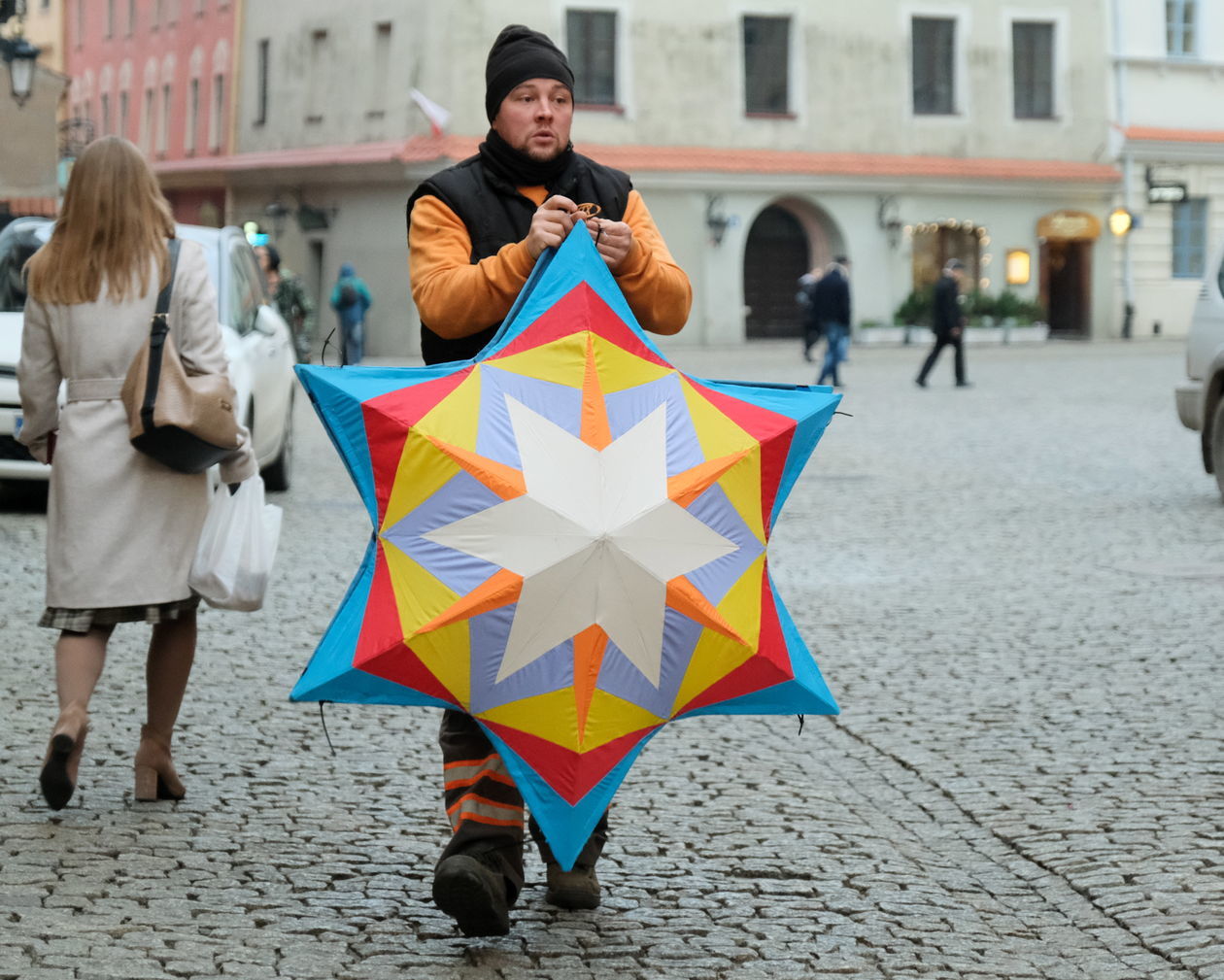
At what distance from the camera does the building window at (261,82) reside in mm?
50094

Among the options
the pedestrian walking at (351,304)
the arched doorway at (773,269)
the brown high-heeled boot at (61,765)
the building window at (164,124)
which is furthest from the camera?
the building window at (164,124)

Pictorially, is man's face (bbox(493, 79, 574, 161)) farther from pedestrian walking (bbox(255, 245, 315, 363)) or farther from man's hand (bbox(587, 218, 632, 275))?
pedestrian walking (bbox(255, 245, 315, 363))

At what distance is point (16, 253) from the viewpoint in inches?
551

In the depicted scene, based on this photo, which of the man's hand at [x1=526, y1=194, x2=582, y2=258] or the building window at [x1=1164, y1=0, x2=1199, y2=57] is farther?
the building window at [x1=1164, y1=0, x2=1199, y2=57]

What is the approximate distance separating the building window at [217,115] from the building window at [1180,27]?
21.7m

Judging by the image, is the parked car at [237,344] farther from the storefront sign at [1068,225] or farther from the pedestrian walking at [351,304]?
the storefront sign at [1068,225]

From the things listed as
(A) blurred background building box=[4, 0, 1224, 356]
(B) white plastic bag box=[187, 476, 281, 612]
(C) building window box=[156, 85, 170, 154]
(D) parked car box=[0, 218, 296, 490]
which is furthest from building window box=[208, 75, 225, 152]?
(B) white plastic bag box=[187, 476, 281, 612]

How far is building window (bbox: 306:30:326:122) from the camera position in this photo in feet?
155

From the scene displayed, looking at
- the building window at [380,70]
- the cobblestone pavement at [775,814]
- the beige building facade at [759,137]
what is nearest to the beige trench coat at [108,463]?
A: the cobblestone pavement at [775,814]

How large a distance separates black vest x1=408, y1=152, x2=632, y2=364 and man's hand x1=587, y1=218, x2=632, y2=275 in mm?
190

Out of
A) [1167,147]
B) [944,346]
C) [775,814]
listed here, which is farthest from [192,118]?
[775,814]

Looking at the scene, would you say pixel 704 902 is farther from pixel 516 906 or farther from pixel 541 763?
pixel 541 763

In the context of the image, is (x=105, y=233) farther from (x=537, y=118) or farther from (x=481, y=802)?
(x=481, y=802)

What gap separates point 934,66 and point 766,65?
3.99 meters
